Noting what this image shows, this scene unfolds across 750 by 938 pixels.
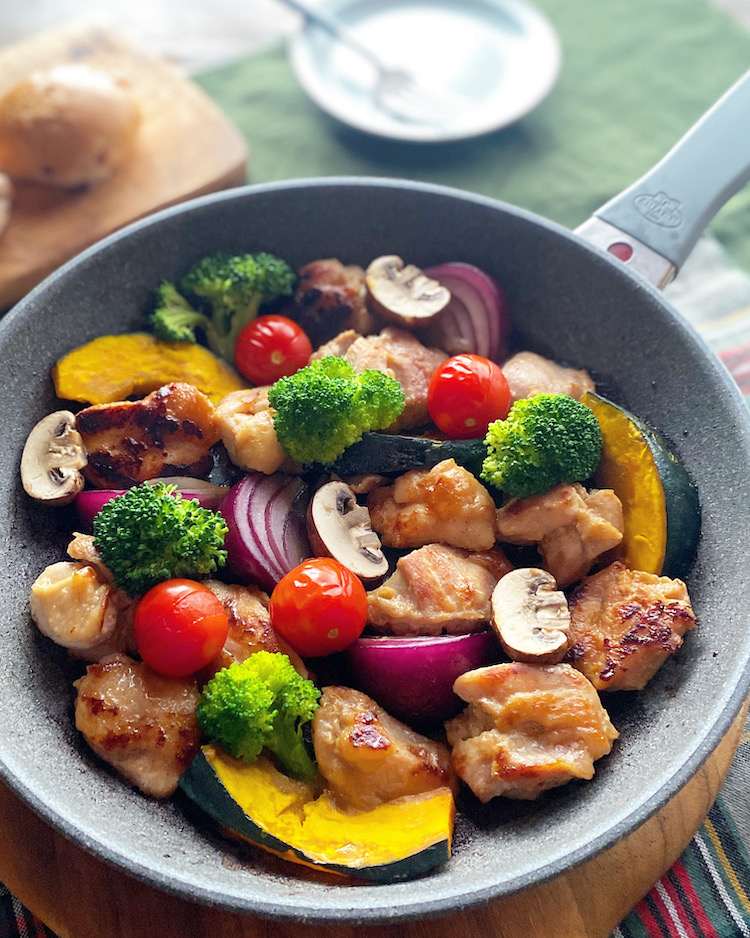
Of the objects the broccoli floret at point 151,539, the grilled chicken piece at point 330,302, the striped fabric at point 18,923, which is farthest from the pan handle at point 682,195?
the striped fabric at point 18,923

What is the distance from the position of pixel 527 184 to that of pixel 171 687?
3.13 m

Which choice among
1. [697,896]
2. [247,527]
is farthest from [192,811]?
[697,896]

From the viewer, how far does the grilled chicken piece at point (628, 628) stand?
2.36m

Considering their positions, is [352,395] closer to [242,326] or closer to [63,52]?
[242,326]

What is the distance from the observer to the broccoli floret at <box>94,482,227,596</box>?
A: 2.43 meters

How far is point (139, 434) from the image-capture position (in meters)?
2.73

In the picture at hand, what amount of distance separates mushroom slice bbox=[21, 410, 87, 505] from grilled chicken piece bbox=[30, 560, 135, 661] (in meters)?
0.27

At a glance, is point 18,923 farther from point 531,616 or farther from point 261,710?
point 531,616

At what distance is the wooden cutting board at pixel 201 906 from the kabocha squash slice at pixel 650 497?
81cm

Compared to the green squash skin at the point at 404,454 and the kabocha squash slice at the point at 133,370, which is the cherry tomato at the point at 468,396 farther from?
the kabocha squash slice at the point at 133,370

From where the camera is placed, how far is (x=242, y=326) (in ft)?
10.3

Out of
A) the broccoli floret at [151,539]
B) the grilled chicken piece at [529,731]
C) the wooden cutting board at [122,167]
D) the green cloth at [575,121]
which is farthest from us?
the green cloth at [575,121]

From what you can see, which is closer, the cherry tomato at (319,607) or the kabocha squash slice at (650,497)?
the cherry tomato at (319,607)

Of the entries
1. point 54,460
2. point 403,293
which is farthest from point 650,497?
point 54,460
